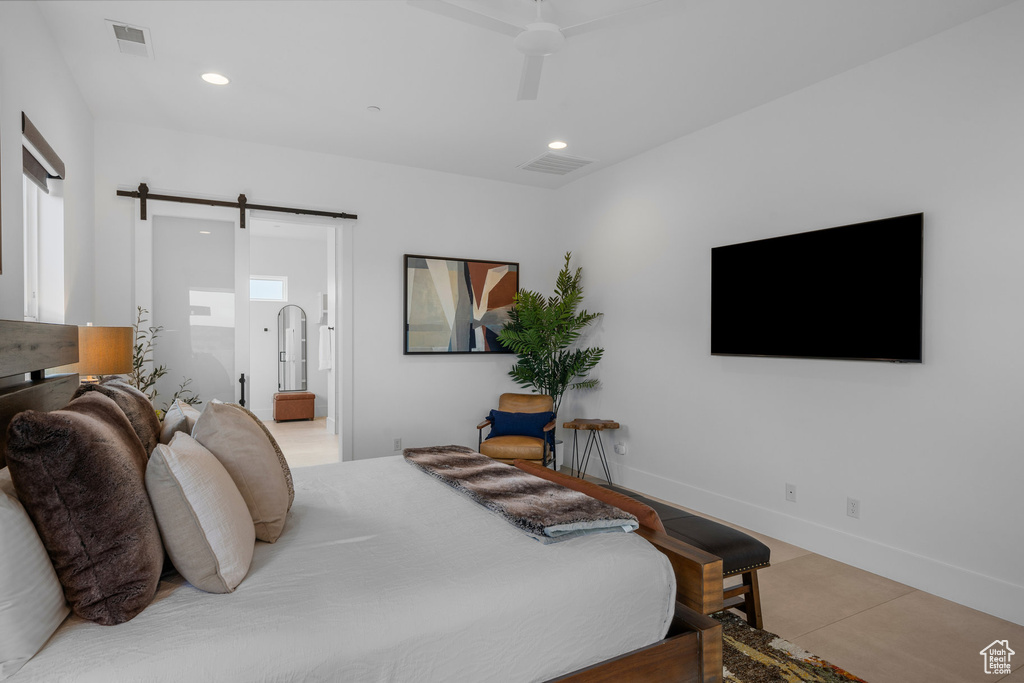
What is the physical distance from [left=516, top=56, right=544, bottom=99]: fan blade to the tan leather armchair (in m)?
2.67

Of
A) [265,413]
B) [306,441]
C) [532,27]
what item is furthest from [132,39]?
[265,413]

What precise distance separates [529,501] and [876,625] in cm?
181

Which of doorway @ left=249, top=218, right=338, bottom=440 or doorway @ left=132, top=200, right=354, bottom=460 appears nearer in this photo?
doorway @ left=132, top=200, right=354, bottom=460

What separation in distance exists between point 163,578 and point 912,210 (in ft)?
12.1

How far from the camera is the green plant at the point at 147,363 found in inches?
152

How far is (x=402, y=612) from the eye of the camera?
138cm

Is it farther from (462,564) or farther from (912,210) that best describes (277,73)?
(912,210)

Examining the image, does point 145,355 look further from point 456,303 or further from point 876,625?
point 876,625

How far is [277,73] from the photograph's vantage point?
10.5ft

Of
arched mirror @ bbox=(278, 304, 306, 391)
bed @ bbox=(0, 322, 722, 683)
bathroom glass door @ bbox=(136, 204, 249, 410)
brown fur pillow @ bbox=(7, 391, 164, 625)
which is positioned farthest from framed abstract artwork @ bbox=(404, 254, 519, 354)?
arched mirror @ bbox=(278, 304, 306, 391)

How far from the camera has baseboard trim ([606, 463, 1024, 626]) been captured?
2598 mm

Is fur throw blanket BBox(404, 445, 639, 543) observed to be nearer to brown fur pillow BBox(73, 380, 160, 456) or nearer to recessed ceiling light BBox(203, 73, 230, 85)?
brown fur pillow BBox(73, 380, 160, 456)

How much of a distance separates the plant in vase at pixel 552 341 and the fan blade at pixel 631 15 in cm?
293

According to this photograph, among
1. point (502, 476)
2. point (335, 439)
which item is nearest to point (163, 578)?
point (502, 476)
